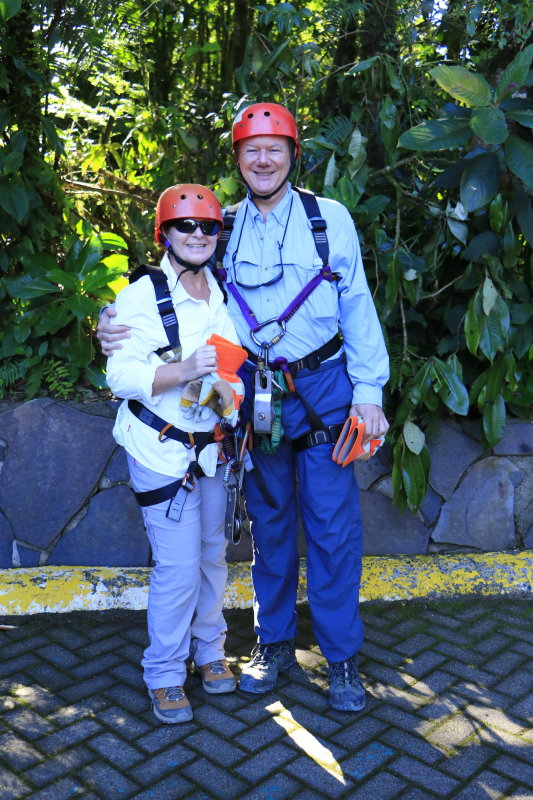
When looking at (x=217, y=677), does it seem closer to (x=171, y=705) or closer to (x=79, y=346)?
(x=171, y=705)

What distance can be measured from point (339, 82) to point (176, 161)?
3.70 feet

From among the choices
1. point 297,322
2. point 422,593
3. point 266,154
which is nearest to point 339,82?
point 266,154

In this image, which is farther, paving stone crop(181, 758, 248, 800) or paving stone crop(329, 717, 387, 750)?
paving stone crop(329, 717, 387, 750)

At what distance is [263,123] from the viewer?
119 inches

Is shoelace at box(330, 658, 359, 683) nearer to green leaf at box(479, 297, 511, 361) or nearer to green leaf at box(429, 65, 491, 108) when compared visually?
green leaf at box(479, 297, 511, 361)

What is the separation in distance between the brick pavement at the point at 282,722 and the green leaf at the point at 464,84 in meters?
2.12

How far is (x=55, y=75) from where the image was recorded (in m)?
4.59

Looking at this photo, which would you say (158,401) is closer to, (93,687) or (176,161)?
(93,687)

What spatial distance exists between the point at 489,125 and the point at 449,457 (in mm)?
1654

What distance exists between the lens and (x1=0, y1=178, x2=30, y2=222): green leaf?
13.5 feet

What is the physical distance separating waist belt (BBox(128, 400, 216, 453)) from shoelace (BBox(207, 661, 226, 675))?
857 millimetres

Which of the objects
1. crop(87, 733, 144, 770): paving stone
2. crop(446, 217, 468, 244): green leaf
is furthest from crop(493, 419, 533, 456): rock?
crop(87, 733, 144, 770): paving stone

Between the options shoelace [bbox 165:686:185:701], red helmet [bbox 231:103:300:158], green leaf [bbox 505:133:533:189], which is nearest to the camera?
red helmet [bbox 231:103:300:158]

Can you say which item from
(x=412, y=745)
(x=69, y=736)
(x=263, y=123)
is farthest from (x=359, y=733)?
(x=263, y=123)
